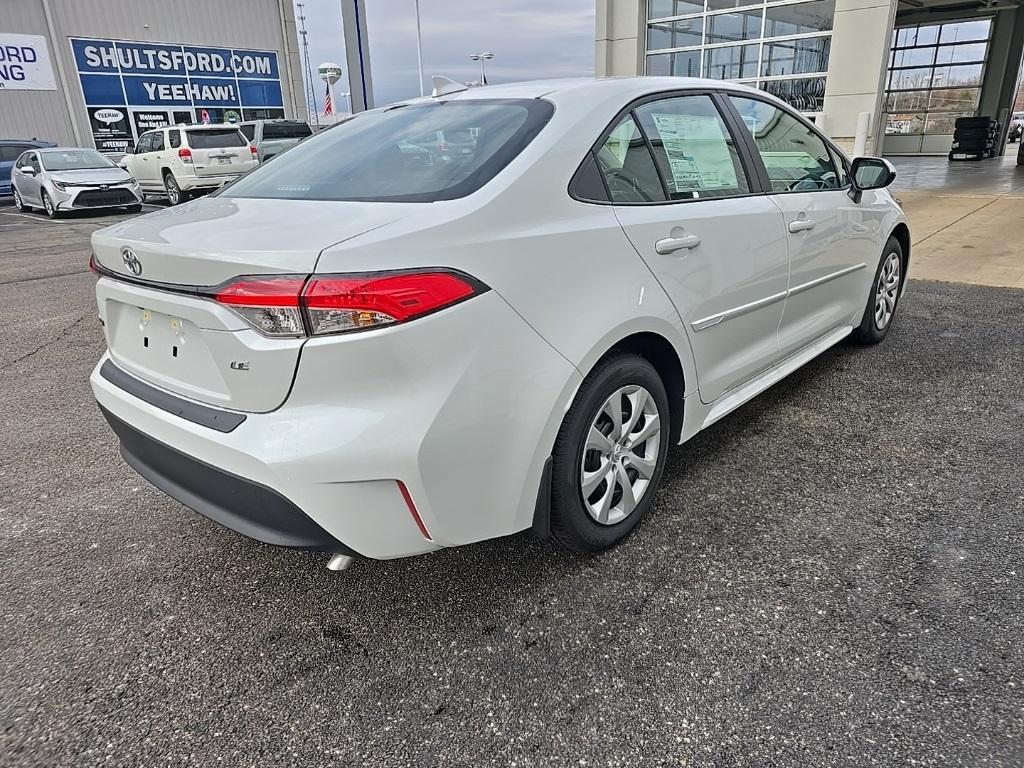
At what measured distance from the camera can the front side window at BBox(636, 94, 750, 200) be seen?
2754 millimetres

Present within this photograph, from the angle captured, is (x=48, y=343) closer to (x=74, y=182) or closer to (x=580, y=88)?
(x=580, y=88)

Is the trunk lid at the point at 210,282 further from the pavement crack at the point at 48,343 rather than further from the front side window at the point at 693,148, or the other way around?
the pavement crack at the point at 48,343

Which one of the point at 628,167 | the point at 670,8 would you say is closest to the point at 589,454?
the point at 628,167

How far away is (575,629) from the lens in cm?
222

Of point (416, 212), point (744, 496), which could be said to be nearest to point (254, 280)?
point (416, 212)

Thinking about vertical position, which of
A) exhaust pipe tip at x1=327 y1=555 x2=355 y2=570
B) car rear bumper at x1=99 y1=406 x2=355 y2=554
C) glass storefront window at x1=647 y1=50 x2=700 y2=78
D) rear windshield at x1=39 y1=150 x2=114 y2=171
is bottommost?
rear windshield at x1=39 y1=150 x2=114 y2=171

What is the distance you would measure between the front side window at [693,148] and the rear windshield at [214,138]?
14.8m

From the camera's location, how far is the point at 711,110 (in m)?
3.12

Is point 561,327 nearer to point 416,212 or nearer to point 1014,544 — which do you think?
point 416,212

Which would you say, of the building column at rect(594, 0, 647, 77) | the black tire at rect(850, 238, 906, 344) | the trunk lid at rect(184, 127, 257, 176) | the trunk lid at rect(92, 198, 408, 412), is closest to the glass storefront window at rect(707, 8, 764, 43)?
the building column at rect(594, 0, 647, 77)

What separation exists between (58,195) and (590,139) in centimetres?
1623

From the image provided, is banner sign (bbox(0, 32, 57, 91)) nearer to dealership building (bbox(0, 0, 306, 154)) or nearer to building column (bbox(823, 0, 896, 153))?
dealership building (bbox(0, 0, 306, 154))

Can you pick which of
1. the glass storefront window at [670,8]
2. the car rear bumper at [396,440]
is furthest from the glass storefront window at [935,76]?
the car rear bumper at [396,440]

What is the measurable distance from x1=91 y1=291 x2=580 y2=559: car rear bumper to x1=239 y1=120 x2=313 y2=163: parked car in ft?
50.3
